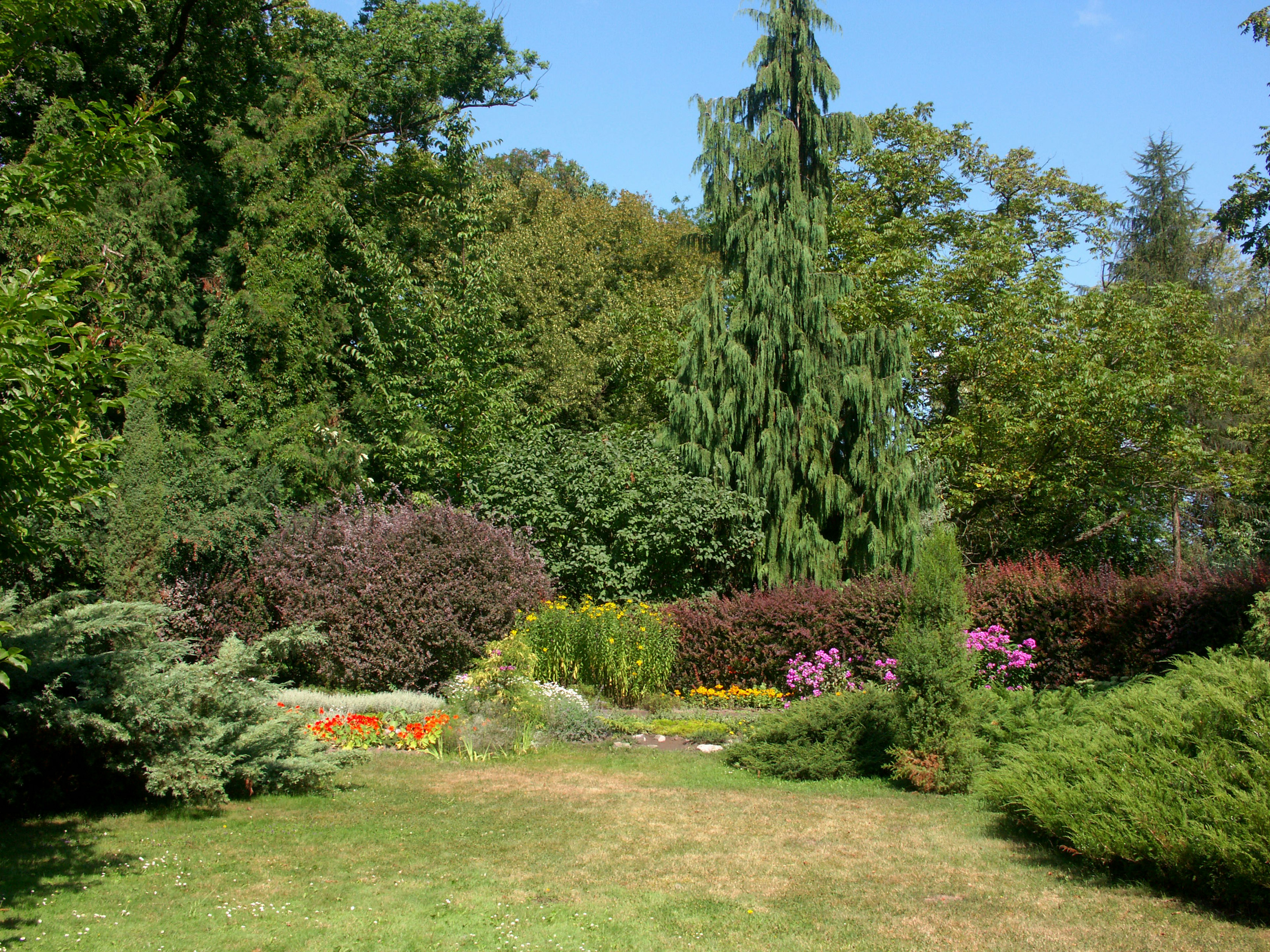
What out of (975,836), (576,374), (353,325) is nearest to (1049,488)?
(576,374)

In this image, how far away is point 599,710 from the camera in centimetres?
1143

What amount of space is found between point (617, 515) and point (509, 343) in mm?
7195

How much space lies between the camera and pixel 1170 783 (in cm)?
538

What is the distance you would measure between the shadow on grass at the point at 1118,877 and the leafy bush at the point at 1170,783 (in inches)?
1.2

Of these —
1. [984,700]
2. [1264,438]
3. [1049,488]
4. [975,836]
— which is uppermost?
[1264,438]

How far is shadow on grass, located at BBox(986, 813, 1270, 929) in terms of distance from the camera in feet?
15.7

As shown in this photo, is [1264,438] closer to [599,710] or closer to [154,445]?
[599,710]

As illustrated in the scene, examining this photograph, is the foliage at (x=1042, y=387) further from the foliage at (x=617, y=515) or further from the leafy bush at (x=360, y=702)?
the leafy bush at (x=360, y=702)

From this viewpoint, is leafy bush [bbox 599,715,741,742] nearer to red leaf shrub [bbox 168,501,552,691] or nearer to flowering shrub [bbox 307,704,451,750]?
flowering shrub [bbox 307,704,451,750]

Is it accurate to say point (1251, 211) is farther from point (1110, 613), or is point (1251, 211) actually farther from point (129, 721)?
point (129, 721)

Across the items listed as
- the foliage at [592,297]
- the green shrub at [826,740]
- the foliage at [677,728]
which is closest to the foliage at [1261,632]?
the green shrub at [826,740]

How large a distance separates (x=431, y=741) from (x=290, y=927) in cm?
493

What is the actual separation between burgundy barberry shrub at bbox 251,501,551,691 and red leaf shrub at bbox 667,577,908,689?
8.17 ft

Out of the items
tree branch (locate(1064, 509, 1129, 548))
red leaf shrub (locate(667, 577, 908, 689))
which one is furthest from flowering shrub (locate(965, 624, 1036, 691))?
tree branch (locate(1064, 509, 1129, 548))
